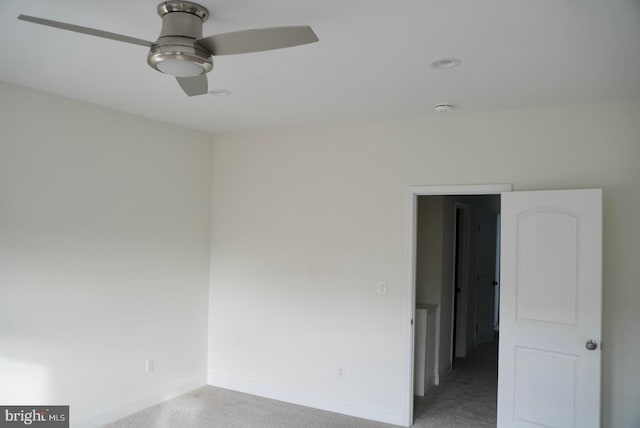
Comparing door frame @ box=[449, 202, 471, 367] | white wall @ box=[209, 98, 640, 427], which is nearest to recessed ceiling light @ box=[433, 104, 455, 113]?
white wall @ box=[209, 98, 640, 427]

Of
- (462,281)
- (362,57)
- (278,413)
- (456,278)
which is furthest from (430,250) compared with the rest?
(362,57)

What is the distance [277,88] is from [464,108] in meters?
1.53

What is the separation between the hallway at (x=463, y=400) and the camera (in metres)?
4.15

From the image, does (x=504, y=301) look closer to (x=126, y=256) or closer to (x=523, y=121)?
(x=523, y=121)

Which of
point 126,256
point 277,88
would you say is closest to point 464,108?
point 277,88

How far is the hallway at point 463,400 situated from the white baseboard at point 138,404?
2.29 meters

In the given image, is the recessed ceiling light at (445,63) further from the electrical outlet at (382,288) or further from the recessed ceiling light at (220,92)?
the electrical outlet at (382,288)

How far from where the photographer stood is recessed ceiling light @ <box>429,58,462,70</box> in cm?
269

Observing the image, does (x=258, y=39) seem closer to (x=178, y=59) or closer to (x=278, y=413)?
(x=178, y=59)

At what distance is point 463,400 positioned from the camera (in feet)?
15.4

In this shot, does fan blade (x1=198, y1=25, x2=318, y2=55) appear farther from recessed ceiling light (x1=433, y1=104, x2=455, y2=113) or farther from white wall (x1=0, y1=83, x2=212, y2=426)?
white wall (x1=0, y1=83, x2=212, y2=426)

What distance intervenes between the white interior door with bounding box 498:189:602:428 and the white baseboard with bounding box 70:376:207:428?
3008mm

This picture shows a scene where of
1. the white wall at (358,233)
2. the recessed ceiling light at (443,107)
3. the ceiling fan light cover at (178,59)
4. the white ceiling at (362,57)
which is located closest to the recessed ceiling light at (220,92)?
the white ceiling at (362,57)

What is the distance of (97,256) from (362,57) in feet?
9.06
